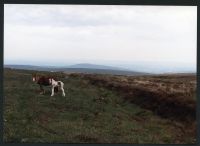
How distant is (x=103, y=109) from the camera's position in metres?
5.45

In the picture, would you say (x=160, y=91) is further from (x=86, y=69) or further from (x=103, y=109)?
(x=86, y=69)

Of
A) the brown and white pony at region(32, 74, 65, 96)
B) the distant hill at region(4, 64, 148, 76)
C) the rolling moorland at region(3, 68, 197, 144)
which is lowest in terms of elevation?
the rolling moorland at region(3, 68, 197, 144)

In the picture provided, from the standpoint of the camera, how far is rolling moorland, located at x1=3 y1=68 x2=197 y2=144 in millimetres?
5027

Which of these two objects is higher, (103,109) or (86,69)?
(86,69)

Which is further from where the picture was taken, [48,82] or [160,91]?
[160,91]

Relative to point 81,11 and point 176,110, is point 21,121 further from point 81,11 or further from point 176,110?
point 176,110

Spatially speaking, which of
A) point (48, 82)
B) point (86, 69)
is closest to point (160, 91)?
point (86, 69)

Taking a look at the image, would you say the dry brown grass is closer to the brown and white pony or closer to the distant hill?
the distant hill

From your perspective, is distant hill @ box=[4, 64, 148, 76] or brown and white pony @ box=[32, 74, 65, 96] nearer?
distant hill @ box=[4, 64, 148, 76]

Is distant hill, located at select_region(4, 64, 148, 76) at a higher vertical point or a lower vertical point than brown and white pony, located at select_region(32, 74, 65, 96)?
higher

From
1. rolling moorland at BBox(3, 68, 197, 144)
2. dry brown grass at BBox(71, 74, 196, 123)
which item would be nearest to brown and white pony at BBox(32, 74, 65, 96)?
rolling moorland at BBox(3, 68, 197, 144)

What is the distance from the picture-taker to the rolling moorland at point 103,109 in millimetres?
5027

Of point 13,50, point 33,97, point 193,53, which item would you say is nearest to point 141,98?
point 193,53

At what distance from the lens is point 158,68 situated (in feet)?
17.1
